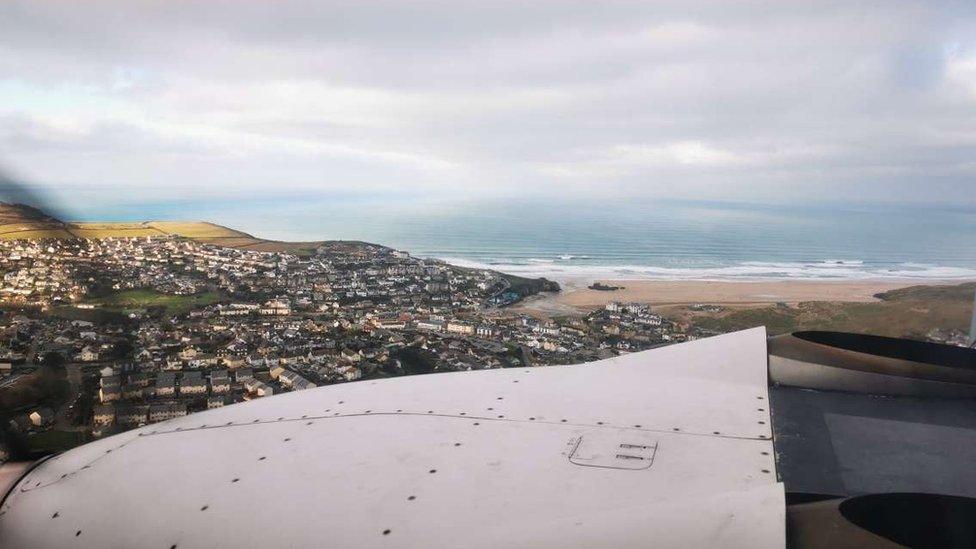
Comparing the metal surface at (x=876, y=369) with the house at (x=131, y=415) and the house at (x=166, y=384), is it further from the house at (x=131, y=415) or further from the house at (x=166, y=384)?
the house at (x=166, y=384)

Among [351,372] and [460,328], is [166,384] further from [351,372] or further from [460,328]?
[460,328]

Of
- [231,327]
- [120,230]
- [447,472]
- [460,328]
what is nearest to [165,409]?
[447,472]

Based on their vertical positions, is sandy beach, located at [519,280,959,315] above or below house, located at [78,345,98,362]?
above

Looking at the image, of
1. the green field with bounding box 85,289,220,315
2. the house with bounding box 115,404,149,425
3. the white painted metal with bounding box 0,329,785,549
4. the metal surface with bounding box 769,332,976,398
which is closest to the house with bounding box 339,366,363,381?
the green field with bounding box 85,289,220,315

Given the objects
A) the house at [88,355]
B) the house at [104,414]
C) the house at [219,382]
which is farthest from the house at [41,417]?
the house at [219,382]

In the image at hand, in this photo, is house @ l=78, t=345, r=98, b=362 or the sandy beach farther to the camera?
the sandy beach

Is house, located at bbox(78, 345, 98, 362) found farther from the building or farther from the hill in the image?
the building
